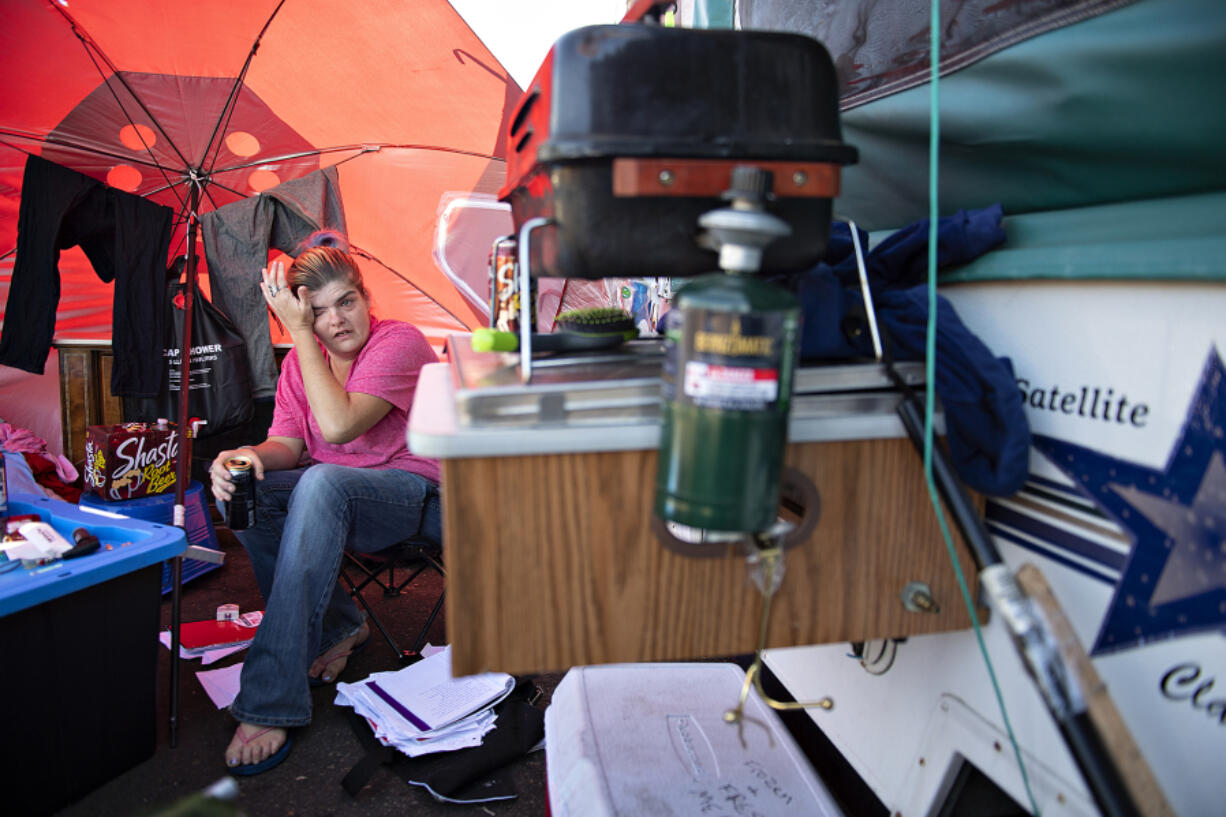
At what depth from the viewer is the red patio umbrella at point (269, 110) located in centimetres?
323

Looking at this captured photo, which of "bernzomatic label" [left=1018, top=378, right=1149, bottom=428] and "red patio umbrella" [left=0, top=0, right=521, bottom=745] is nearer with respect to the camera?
"bernzomatic label" [left=1018, top=378, right=1149, bottom=428]

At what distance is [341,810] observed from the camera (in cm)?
193

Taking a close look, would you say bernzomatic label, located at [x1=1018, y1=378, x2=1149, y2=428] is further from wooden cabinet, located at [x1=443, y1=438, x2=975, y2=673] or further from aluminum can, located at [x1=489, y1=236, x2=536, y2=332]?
aluminum can, located at [x1=489, y1=236, x2=536, y2=332]

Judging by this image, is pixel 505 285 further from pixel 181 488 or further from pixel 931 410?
pixel 181 488

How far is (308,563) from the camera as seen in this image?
6.99 ft

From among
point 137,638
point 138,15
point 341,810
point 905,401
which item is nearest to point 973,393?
point 905,401

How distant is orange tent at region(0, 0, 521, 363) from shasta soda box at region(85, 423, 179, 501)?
0.80 m

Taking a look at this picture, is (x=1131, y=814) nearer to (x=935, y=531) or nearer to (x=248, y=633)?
(x=935, y=531)

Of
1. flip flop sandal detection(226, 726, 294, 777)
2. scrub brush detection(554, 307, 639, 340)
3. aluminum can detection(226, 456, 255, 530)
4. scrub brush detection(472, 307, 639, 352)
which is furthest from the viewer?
aluminum can detection(226, 456, 255, 530)

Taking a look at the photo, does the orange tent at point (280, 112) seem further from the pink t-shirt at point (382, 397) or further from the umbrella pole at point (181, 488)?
the pink t-shirt at point (382, 397)

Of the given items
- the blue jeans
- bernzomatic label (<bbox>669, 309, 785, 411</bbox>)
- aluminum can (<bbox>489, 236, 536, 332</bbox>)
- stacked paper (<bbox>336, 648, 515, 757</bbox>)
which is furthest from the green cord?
the blue jeans

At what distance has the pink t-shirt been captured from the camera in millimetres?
2502

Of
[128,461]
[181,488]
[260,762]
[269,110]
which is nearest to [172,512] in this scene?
[128,461]

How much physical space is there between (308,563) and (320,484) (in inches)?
9.1
